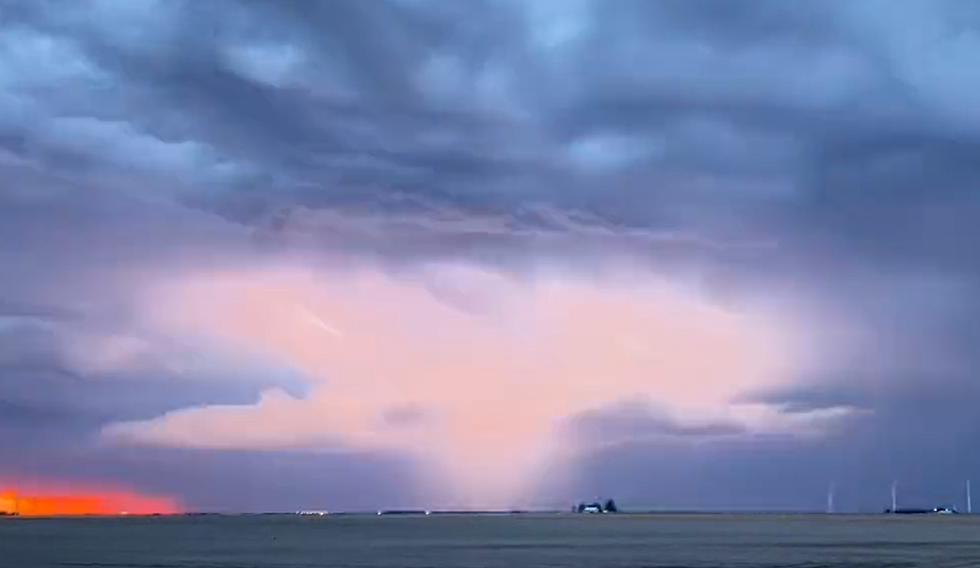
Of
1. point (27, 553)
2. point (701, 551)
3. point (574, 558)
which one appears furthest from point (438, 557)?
point (27, 553)

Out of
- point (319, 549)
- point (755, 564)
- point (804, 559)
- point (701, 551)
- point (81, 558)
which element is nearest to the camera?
point (755, 564)

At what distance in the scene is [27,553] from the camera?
130m

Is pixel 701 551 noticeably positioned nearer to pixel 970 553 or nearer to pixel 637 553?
pixel 637 553

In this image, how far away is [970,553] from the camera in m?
116

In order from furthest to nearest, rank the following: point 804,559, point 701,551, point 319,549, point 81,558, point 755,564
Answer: point 319,549 → point 701,551 → point 81,558 → point 804,559 → point 755,564

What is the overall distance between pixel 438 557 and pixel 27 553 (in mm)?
44037

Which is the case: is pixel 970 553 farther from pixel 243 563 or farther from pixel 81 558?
pixel 81 558

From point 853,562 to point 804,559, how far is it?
19.4ft

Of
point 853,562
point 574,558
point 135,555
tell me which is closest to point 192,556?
point 135,555

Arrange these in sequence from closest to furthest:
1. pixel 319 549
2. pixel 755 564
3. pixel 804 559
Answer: pixel 755 564 → pixel 804 559 → pixel 319 549

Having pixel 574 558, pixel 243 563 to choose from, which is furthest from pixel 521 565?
pixel 243 563

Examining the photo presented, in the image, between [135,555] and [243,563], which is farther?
[135,555]

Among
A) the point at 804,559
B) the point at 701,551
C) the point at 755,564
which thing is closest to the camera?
the point at 755,564

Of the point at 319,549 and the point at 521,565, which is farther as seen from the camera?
the point at 319,549
